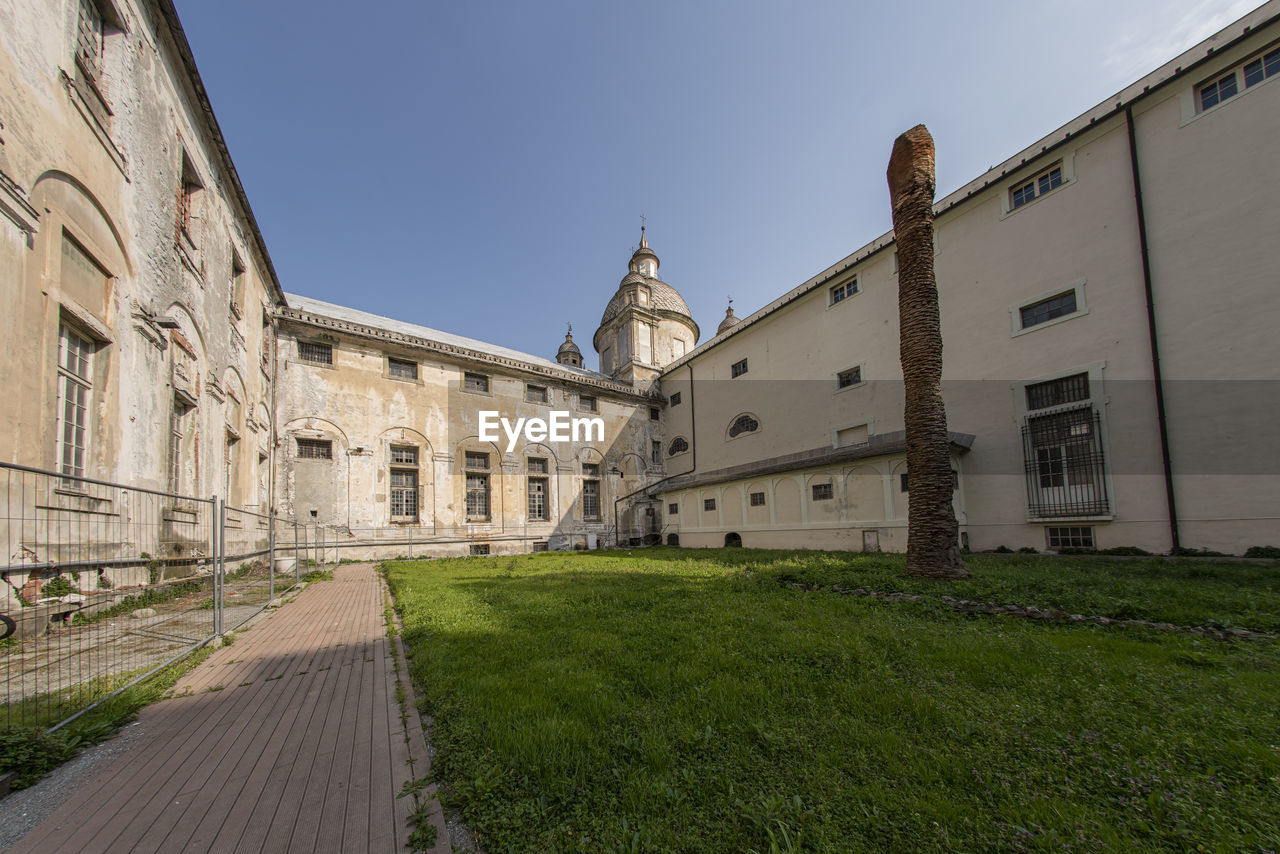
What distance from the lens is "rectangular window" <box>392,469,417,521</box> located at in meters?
20.1

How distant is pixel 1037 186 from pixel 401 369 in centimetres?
2435

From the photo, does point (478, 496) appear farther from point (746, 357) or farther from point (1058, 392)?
point (1058, 392)

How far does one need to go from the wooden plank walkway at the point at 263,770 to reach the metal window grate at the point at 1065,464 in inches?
625

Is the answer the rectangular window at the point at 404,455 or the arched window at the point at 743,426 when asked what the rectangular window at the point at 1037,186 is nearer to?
the arched window at the point at 743,426

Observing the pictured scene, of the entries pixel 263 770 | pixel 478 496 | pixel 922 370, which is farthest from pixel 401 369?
pixel 263 770

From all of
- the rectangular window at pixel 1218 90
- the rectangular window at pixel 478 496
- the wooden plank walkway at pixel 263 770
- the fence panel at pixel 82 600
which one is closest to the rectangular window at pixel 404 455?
the rectangular window at pixel 478 496

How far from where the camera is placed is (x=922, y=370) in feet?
30.1

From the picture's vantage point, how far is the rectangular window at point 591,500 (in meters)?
26.0

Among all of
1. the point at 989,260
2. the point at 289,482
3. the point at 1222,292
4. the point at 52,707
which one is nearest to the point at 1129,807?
the point at 52,707

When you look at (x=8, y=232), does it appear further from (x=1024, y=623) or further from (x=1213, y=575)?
(x=1213, y=575)

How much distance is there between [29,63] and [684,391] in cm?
2511

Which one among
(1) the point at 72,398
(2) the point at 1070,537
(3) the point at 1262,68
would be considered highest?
(3) the point at 1262,68

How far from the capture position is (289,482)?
17547 millimetres

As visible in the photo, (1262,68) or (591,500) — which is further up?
(1262,68)
